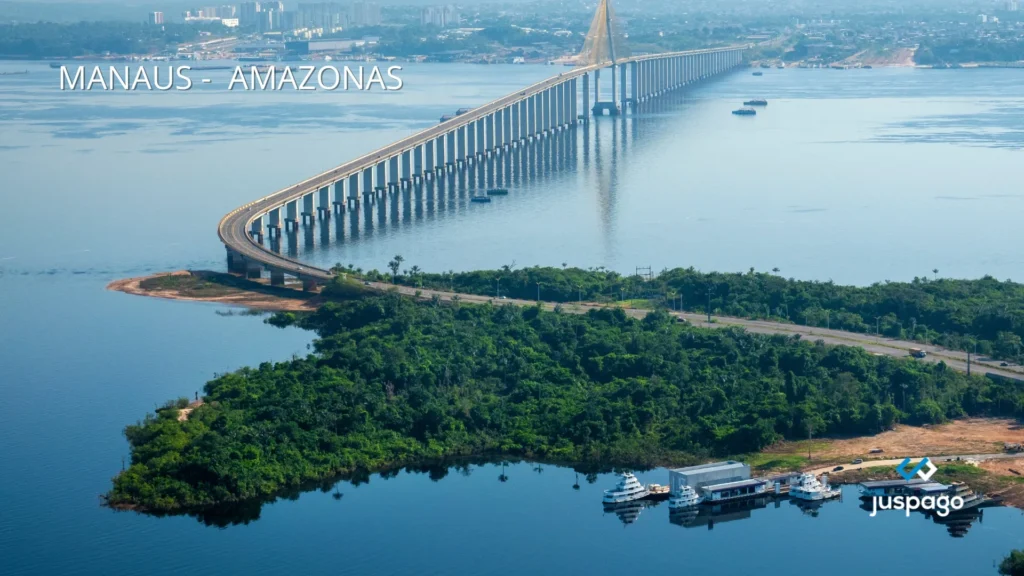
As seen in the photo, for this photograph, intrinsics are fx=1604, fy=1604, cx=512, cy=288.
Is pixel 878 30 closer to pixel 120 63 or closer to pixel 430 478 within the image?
pixel 120 63

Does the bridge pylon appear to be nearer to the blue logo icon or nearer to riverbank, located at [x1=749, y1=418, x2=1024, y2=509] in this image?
riverbank, located at [x1=749, y1=418, x2=1024, y2=509]

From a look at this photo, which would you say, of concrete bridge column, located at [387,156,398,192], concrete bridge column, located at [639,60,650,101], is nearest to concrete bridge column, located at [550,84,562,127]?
concrete bridge column, located at [639,60,650,101]

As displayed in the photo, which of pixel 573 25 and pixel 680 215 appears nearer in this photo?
pixel 680 215

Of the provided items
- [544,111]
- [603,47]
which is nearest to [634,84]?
[603,47]

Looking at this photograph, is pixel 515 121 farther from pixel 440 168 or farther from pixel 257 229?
pixel 257 229

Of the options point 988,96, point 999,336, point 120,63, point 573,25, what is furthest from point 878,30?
point 999,336

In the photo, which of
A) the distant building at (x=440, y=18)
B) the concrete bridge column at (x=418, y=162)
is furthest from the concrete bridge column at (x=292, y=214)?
the distant building at (x=440, y=18)
